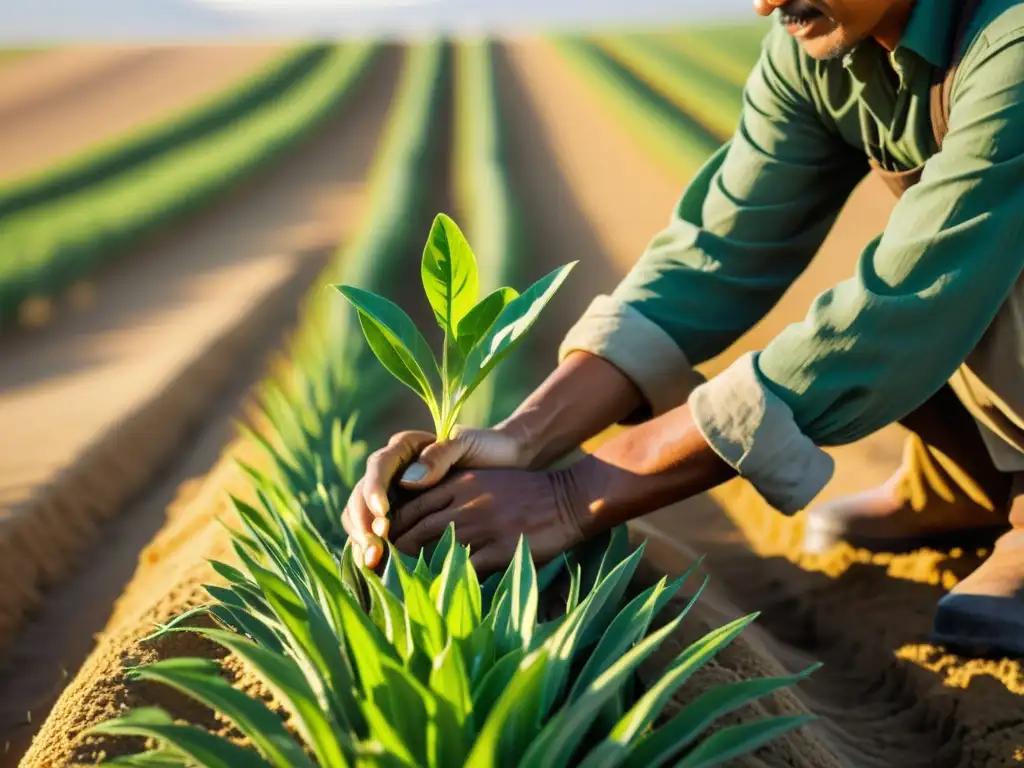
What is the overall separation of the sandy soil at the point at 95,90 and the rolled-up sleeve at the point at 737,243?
43.0ft

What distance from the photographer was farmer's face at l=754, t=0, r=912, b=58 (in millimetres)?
1827

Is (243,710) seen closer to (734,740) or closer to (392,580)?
(392,580)

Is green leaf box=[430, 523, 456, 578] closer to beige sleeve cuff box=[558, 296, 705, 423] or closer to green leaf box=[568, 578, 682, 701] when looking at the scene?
green leaf box=[568, 578, 682, 701]

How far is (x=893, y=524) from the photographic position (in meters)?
2.64

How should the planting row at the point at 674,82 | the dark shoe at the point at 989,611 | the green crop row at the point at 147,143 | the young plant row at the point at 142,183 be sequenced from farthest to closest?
the planting row at the point at 674,82 → the green crop row at the point at 147,143 → the young plant row at the point at 142,183 → the dark shoe at the point at 989,611

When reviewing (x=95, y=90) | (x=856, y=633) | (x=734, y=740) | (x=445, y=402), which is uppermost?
(x=95, y=90)

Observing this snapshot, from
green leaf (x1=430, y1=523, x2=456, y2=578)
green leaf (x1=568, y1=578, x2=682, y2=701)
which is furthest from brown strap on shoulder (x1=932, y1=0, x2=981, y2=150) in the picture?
green leaf (x1=430, y1=523, x2=456, y2=578)

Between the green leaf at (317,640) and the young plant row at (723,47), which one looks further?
the young plant row at (723,47)

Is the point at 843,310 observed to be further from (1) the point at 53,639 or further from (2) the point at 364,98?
(2) the point at 364,98

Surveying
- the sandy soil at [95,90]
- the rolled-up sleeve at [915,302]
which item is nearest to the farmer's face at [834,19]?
the rolled-up sleeve at [915,302]

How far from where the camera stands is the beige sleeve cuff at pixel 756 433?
1.74 metres

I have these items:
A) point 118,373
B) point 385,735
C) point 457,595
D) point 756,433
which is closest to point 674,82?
point 118,373

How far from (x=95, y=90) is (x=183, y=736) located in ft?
75.2

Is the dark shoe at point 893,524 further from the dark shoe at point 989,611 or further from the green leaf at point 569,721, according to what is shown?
the green leaf at point 569,721
